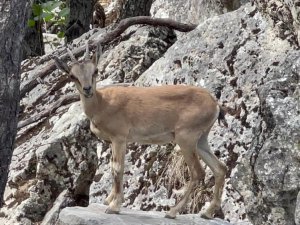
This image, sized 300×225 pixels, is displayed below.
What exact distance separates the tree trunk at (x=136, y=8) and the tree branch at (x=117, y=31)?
1.36m

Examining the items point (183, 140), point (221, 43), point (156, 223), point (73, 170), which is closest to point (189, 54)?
point (221, 43)

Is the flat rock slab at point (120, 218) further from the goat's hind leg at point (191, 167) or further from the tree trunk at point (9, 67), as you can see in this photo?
the tree trunk at point (9, 67)

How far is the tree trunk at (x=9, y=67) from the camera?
707 centimetres

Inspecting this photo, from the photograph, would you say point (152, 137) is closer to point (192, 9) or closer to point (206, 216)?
point (206, 216)

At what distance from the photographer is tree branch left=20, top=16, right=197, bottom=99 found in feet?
41.1

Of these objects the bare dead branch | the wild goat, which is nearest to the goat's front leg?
the wild goat

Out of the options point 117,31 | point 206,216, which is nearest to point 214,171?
point 206,216

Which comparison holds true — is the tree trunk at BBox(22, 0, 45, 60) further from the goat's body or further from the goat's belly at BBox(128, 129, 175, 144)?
the goat's belly at BBox(128, 129, 175, 144)

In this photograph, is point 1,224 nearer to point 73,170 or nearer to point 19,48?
point 73,170

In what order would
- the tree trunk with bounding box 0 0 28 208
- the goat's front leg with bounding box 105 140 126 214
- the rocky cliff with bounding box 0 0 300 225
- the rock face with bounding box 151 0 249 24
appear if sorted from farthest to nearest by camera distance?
the rock face with bounding box 151 0 249 24 < the rocky cliff with bounding box 0 0 300 225 < the goat's front leg with bounding box 105 140 126 214 < the tree trunk with bounding box 0 0 28 208

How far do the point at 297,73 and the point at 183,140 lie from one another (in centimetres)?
143

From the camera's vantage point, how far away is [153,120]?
8.22 m

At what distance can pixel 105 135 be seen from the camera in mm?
8172

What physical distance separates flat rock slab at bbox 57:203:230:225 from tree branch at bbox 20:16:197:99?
4926 millimetres
